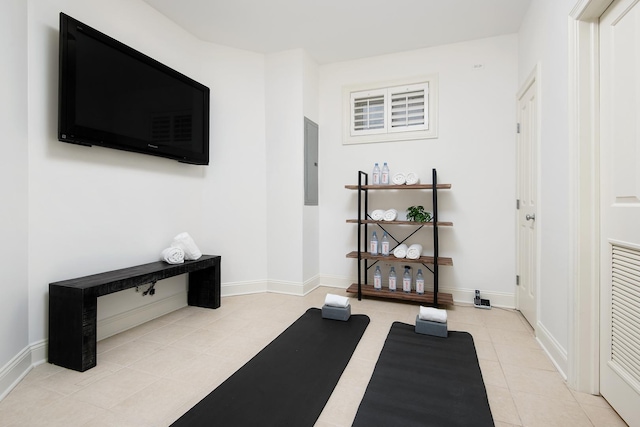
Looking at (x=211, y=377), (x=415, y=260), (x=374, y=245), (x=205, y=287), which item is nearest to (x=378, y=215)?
(x=374, y=245)

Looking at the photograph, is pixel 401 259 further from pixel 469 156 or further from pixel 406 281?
pixel 469 156

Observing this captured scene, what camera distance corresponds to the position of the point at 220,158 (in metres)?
3.36

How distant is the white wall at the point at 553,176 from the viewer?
1.80 m

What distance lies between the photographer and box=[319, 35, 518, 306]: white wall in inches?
122

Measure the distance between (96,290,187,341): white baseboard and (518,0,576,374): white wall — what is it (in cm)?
314

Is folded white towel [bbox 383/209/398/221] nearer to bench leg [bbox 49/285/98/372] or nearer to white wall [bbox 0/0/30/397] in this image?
bench leg [bbox 49/285/98/372]

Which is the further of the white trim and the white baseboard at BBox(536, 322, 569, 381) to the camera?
the white baseboard at BBox(536, 322, 569, 381)

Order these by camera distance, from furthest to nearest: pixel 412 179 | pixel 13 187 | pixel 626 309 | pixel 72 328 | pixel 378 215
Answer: pixel 378 215
pixel 412 179
pixel 72 328
pixel 13 187
pixel 626 309

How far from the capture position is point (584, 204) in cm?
165

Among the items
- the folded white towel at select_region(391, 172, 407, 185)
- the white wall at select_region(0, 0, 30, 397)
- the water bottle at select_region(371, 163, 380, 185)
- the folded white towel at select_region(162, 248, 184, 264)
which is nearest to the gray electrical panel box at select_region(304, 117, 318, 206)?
the water bottle at select_region(371, 163, 380, 185)

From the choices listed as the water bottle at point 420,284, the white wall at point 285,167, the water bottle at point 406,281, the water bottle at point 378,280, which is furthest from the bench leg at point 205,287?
the water bottle at point 420,284

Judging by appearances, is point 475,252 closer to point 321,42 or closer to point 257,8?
point 321,42

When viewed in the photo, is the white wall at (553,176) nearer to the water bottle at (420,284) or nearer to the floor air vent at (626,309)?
the floor air vent at (626,309)

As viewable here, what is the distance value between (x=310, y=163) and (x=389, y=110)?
1124mm
